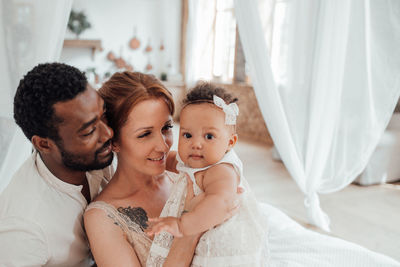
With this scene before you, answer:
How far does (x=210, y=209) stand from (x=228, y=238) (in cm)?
12

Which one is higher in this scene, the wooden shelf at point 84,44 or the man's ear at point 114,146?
the man's ear at point 114,146

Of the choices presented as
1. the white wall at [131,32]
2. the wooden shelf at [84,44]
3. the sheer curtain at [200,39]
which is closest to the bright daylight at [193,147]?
the sheer curtain at [200,39]

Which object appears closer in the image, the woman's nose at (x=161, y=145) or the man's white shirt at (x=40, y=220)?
the man's white shirt at (x=40, y=220)

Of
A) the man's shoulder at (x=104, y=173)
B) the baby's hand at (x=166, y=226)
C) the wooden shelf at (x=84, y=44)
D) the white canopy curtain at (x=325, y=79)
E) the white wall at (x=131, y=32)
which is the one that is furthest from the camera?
the white wall at (x=131, y=32)

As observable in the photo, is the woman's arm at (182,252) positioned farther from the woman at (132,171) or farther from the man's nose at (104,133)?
the man's nose at (104,133)

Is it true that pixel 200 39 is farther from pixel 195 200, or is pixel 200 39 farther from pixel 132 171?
pixel 195 200

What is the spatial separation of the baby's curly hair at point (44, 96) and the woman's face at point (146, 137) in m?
0.21

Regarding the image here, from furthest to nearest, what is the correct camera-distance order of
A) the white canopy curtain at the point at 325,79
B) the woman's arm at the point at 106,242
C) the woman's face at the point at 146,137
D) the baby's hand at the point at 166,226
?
the white canopy curtain at the point at 325,79 < the woman's face at the point at 146,137 < the woman's arm at the point at 106,242 < the baby's hand at the point at 166,226

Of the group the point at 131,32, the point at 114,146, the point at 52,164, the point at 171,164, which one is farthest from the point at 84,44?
the point at 52,164

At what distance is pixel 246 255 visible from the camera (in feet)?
3.48

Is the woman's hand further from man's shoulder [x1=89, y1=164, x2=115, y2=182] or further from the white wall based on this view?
the white wall

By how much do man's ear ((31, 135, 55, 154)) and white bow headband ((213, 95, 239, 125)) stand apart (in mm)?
515

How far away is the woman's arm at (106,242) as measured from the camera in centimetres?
104

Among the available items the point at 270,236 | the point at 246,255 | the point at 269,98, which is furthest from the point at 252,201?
the point at 269,98
